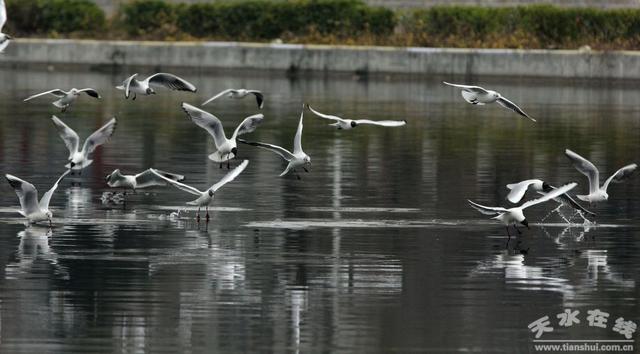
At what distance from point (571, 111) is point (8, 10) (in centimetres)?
2193

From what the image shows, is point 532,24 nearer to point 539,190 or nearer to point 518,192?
point 539,190

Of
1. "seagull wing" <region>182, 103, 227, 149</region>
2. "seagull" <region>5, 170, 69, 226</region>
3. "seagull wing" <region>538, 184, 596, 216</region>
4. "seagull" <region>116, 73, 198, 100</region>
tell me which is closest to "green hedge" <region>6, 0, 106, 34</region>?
"seagull" <region>116, 73, 198, 100</region>

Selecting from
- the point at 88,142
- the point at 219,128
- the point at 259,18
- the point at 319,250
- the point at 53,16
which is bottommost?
the point at 319,250

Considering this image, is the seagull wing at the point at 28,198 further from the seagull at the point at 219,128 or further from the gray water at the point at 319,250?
the seagull at the point at 219,128

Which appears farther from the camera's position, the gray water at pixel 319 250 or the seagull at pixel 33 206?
the seagull at pixel 33 206

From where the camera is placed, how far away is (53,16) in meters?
55.5

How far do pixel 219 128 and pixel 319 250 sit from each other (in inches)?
236

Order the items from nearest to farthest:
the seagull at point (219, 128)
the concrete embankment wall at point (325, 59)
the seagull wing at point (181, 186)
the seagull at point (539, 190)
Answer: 1. the seagull at point (539, 190)
2. the seagull wing at point (181, 186)
3. the seagull at point (219, 128)
4. the concrete embankment wall at point (325, 59)

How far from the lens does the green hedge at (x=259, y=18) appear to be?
172 ft

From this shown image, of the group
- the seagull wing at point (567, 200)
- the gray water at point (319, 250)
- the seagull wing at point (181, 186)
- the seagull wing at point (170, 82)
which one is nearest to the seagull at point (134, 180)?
the gray water at point (319, 250)

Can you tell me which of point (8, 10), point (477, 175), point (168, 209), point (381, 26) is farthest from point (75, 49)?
point (168, 209)

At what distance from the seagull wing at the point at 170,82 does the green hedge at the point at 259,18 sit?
2656 centimetres

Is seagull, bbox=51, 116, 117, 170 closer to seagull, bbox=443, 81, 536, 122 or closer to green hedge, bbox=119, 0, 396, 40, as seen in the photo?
seagull, bbox=443, 81, 536, 122

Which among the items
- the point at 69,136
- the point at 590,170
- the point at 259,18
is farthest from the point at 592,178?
the point at 259,18
